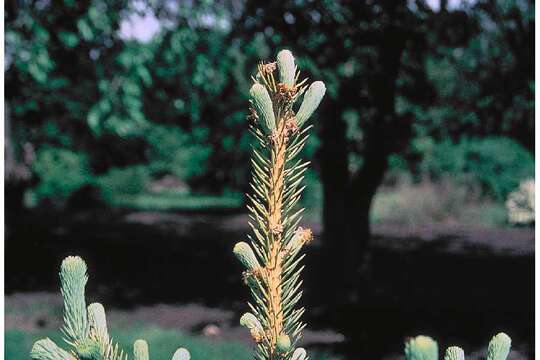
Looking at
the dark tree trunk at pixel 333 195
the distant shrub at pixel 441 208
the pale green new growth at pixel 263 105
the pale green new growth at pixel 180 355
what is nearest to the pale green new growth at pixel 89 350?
the pale green new growth at pixel 180 355

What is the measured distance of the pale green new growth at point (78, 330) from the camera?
1.16 metres

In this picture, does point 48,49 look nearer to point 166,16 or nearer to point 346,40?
point 166,16

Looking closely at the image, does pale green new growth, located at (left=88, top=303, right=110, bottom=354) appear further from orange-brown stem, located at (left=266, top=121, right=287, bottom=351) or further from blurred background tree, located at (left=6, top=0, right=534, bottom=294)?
blurred background tree, located at (left=6, top=0, right=534, bottom=294)

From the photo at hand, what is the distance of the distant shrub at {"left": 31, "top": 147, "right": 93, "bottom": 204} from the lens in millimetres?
28094

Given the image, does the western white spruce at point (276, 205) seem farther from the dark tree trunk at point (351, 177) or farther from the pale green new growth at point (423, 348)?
the dark tree trunk at point (351, 177)

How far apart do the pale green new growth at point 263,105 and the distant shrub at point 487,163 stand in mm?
19731

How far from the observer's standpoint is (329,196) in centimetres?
850

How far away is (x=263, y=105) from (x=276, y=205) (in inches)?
7.6

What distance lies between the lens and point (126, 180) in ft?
110

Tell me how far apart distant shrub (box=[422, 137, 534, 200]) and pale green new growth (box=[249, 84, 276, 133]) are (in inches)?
777

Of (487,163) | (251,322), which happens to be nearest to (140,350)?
(251,322)

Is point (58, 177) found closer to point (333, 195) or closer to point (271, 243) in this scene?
point (333, 195)

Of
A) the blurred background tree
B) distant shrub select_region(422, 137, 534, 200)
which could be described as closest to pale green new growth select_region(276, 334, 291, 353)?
the blurred background tree

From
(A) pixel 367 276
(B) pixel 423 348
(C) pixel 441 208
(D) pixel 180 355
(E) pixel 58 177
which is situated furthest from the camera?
(E) pixel 58 177
